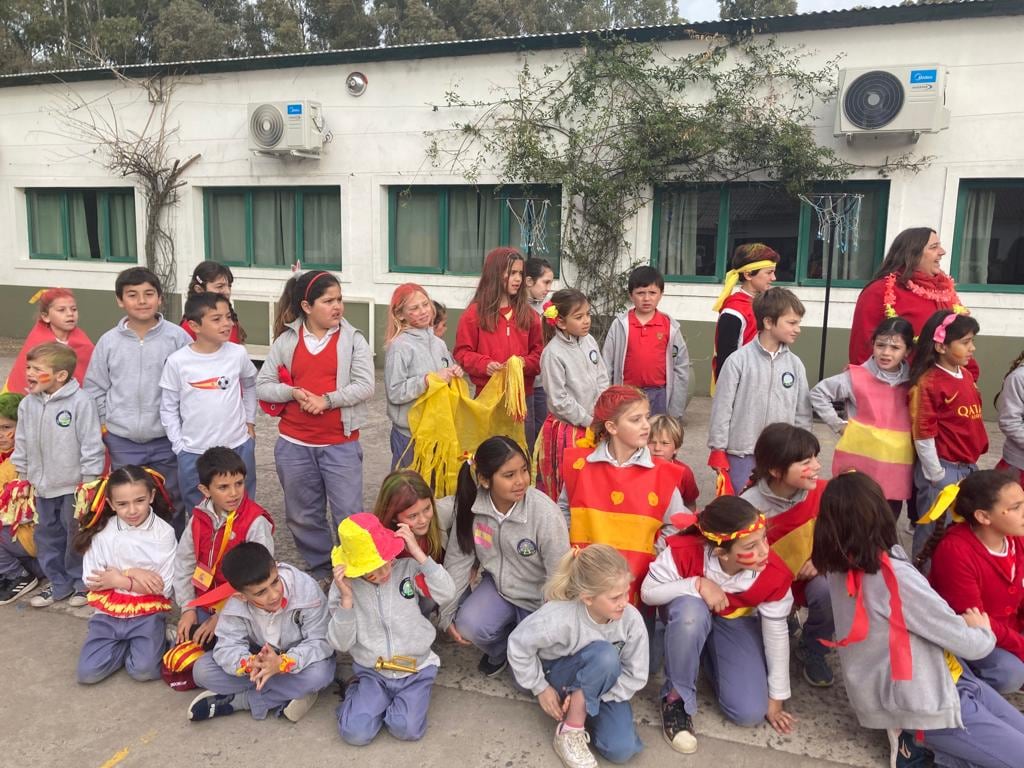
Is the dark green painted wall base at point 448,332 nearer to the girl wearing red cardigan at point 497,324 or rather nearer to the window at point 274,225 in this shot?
the window at point 274,225

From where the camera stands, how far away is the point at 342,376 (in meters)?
3.85

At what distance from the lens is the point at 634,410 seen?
310 centimetres

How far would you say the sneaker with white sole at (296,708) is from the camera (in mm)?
2768

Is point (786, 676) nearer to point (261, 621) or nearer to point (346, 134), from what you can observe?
point (261, 621)

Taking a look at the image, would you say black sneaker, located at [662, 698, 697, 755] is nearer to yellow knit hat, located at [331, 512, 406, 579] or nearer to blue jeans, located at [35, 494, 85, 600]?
yellow knit hat, located at [331, 512, 406, 579]

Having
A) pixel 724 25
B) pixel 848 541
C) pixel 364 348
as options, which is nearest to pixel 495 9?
pixel 724 25

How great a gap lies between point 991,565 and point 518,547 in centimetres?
173

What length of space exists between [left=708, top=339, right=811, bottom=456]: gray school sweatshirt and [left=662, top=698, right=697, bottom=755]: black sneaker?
4.40 ft

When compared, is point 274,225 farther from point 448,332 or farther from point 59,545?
point 59,545

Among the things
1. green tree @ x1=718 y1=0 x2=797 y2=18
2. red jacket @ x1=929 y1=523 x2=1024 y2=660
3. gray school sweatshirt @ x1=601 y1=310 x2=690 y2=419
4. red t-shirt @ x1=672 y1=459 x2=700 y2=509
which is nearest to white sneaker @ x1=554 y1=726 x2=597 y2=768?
red t-shirt @ x1=672 y1=459 x2=700 y2=509

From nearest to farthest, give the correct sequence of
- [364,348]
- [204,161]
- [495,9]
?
[364,348] → [204,161] → [495,9]

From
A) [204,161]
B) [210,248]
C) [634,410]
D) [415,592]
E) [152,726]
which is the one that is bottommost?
[152,726]

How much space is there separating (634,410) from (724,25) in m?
6.63

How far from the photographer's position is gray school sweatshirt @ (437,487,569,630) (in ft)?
10.1
